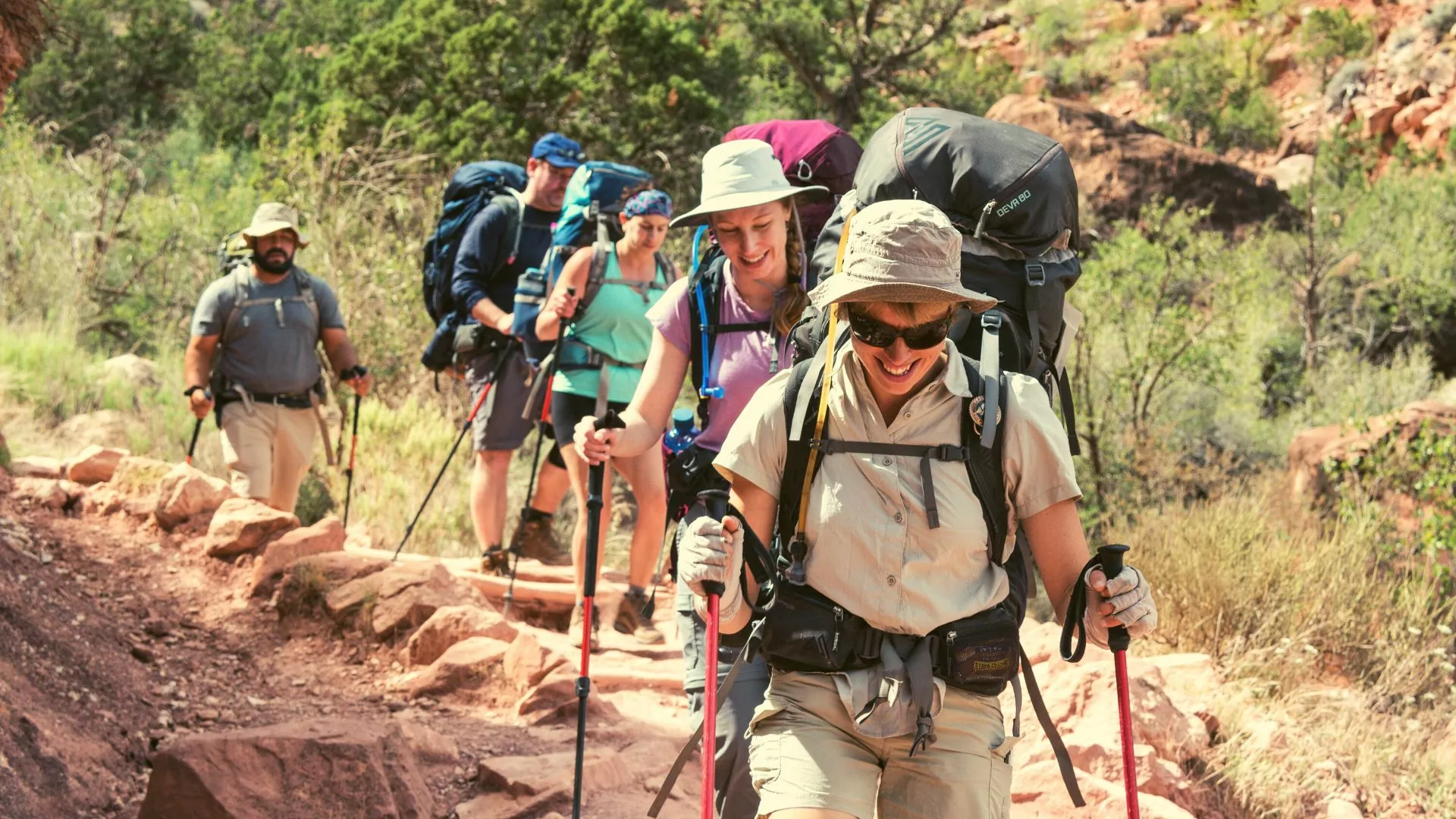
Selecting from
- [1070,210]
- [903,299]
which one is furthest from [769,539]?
[1070,210]

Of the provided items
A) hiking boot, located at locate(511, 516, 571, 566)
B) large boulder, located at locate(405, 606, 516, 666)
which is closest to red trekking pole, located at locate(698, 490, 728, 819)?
large boulder, located at locate(405, 606, 516, 666)

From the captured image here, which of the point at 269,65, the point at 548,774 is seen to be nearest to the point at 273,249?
the point at 548,774

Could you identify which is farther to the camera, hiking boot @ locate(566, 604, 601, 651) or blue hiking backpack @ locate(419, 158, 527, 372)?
blue hiking backpack @ locate(419, 158, 527, 372)

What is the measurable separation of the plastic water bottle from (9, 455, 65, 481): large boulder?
512 centimetres

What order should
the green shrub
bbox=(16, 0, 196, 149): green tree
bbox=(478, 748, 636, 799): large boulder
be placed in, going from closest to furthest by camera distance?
bbox=(478, 748, 636, 799): large boulder
the green shrub
bbox=(16, 0, 196, 149): green tree

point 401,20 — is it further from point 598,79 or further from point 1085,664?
point 1085,664

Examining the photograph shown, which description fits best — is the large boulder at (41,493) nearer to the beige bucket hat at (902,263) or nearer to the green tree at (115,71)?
the beige bucket hat at (902,263)

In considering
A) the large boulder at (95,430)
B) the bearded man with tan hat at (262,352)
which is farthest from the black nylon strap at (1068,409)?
the large boulder at (95,430)

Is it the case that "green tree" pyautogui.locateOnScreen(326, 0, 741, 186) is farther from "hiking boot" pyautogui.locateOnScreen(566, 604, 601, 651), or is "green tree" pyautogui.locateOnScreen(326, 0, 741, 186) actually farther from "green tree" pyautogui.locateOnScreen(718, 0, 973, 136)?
"hiking boot" pyautogui.locateOnScreen(566, 604, 601, 651)

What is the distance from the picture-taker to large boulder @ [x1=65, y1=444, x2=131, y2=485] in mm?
7770

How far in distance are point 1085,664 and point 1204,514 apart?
240cm

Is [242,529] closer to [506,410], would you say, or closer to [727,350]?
[506,410]

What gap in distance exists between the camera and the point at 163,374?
11.6 metres

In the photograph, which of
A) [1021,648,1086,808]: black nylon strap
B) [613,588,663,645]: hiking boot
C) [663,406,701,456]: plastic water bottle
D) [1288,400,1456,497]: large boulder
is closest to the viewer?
[1021,648,1086,808]: black nylon strap
